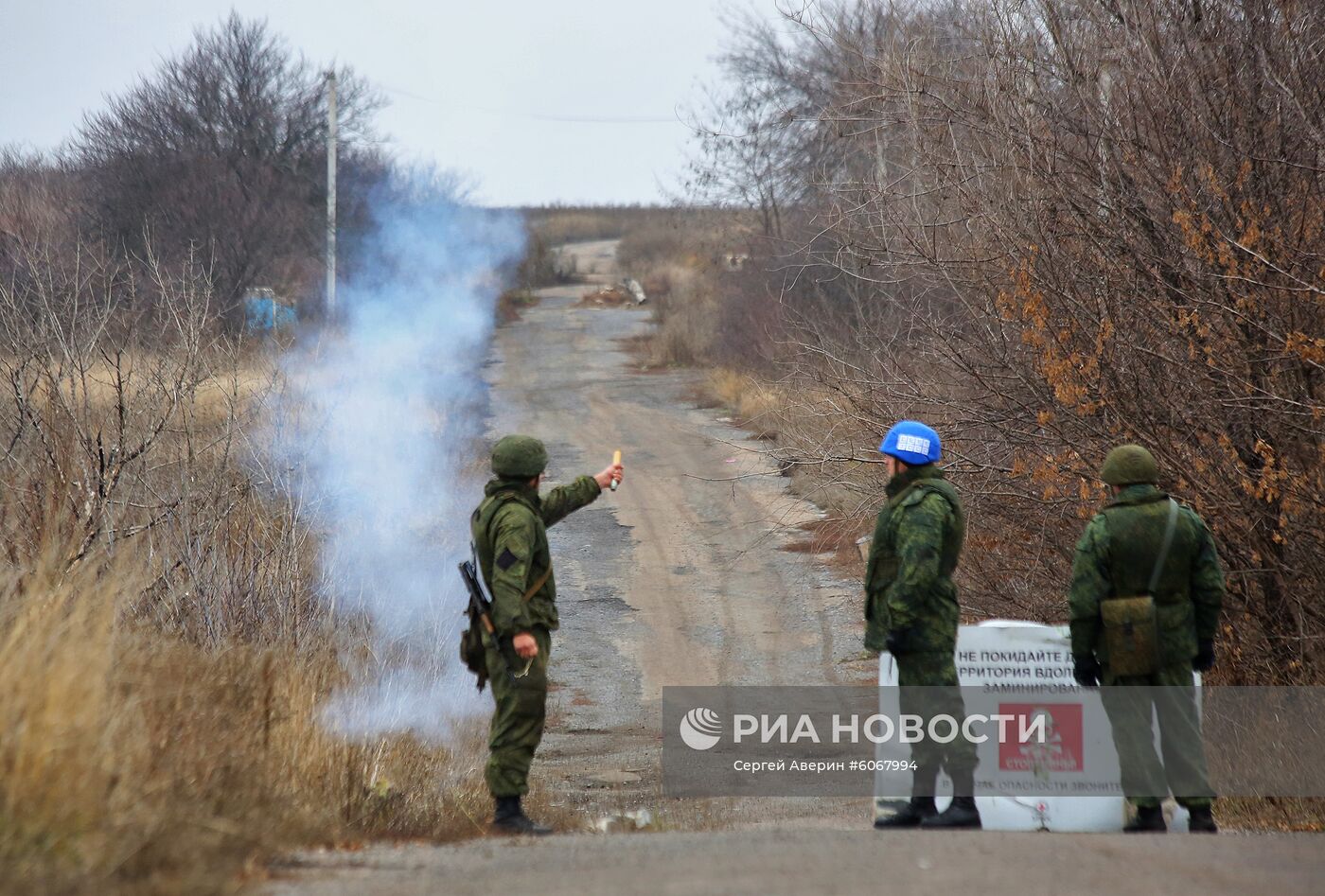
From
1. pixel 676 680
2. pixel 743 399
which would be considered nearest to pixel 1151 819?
pixel 676 680

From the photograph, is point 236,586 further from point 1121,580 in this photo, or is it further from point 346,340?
point 346,340

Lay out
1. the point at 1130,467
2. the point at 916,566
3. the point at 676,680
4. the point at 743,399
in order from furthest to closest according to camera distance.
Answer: the point at 743,399
the point at 676,680
the point at 1130,467
the point at 916,566

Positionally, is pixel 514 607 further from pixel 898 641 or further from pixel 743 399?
pixel 743 399

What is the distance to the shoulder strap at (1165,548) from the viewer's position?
18.8 feet

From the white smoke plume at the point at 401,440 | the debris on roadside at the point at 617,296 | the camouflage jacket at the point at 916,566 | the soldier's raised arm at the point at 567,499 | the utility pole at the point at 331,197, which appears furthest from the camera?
the debris on roadside at the point at 617,296

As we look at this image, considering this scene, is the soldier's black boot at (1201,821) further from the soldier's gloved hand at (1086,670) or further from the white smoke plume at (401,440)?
the white smoke plume at (401,440)

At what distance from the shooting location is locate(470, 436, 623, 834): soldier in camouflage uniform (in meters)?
5.86

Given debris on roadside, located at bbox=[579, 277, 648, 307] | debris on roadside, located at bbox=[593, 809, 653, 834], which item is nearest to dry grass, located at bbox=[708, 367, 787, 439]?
debris on roadside, located at bbox=[593, 809, 653, 834]

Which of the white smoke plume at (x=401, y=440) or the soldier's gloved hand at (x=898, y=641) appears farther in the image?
the white smoke plume at (x=401, y=440)

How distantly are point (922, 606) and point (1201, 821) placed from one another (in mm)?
1567

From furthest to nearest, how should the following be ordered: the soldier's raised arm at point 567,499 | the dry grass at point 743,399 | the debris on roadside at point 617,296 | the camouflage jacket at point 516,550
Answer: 1. the debris on roadside at point 617,296
2. the dry grass at point 743,399
3. the soldier's raised arm at point 567,499
4. the camouflage jacket at point 516,550

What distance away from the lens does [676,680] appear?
11766 millimetres

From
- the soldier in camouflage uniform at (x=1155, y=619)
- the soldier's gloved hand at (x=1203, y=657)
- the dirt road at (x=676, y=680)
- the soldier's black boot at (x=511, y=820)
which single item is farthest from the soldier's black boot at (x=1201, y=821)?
the soldier's black boot at (x=511, y=820)

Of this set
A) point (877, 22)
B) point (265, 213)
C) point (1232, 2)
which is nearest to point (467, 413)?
point (265, 213)
